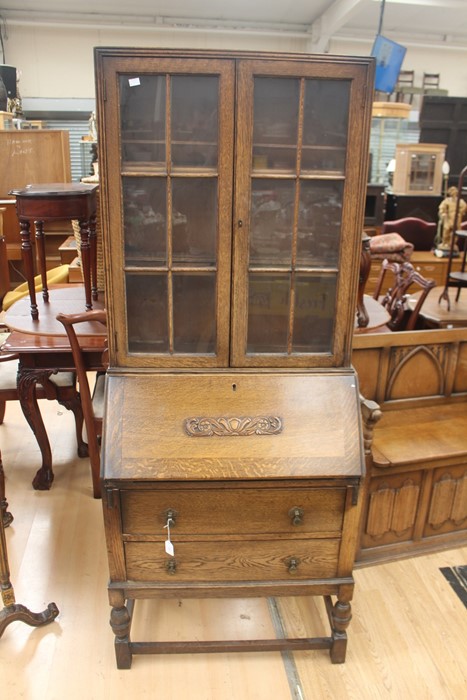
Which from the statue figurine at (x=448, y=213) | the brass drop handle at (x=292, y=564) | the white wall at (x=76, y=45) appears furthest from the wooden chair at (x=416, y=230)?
the brass drop handle at (x=292, y=564)

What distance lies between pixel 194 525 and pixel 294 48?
291 inches

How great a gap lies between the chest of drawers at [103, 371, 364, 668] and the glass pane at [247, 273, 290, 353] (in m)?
0.10

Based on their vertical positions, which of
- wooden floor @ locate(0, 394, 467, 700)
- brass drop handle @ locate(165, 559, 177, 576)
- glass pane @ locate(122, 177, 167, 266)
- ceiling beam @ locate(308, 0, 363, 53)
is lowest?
wooden floor @ locate(0, 394, 467, 700)

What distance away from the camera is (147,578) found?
1689 millimetres

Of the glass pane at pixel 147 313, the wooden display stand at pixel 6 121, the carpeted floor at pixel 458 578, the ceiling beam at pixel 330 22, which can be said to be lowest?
the carpeted floor at pixel 458 578

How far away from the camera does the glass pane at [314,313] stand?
162 centimetres

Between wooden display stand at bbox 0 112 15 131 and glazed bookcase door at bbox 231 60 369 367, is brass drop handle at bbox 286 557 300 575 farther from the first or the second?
→ wooden display stand at bbox 0 112 15 131

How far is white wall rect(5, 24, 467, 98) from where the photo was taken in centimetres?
705

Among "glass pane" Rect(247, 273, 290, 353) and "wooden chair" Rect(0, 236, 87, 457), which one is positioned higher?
"glass pane" Rect(247, 273, 290, 353)

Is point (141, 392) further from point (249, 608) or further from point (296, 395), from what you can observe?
point (249, 608)

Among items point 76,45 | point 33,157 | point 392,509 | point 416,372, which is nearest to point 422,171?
point 33,157

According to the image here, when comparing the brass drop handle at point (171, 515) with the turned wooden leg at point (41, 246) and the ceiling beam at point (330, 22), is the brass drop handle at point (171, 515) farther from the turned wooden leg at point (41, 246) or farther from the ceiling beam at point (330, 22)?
the ceiling beam at point (330, 22)

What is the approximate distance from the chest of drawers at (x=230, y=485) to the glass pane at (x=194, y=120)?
2.03 feet

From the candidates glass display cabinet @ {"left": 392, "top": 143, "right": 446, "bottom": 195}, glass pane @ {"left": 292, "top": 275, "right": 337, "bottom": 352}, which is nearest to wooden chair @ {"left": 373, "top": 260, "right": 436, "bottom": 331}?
glass pane @ {"left": 292, "top": 275, "right": 337, "bottom": 352}
